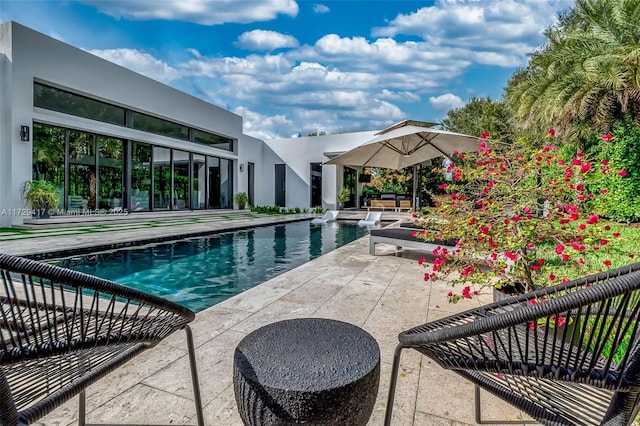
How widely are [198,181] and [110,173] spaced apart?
449 cm

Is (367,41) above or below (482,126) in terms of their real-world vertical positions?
above

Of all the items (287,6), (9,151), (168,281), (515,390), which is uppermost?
(287,6)

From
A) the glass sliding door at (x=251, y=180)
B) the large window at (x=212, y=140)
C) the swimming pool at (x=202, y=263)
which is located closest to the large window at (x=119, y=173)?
the large window at (x=212, y=140)

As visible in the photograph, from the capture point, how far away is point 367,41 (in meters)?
14.9

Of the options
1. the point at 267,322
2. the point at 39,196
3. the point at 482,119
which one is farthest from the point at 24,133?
the point at 482,119

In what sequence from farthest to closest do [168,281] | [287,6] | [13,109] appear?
[287,6]
[13,109]
[168,281]

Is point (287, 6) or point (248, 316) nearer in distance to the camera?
point (248, 316)

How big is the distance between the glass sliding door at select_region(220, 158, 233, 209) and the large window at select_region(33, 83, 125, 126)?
595 centimetres

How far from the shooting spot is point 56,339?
1062mm

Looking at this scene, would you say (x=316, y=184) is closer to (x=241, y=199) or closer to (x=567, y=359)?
(x=241, y=199)

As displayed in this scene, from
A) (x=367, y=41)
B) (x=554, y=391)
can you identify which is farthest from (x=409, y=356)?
(x=367, y=41)

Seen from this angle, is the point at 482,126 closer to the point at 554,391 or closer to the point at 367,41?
the point at 367,41

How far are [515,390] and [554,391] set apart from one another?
0.41ft

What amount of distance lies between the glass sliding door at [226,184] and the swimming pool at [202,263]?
8.18 m
